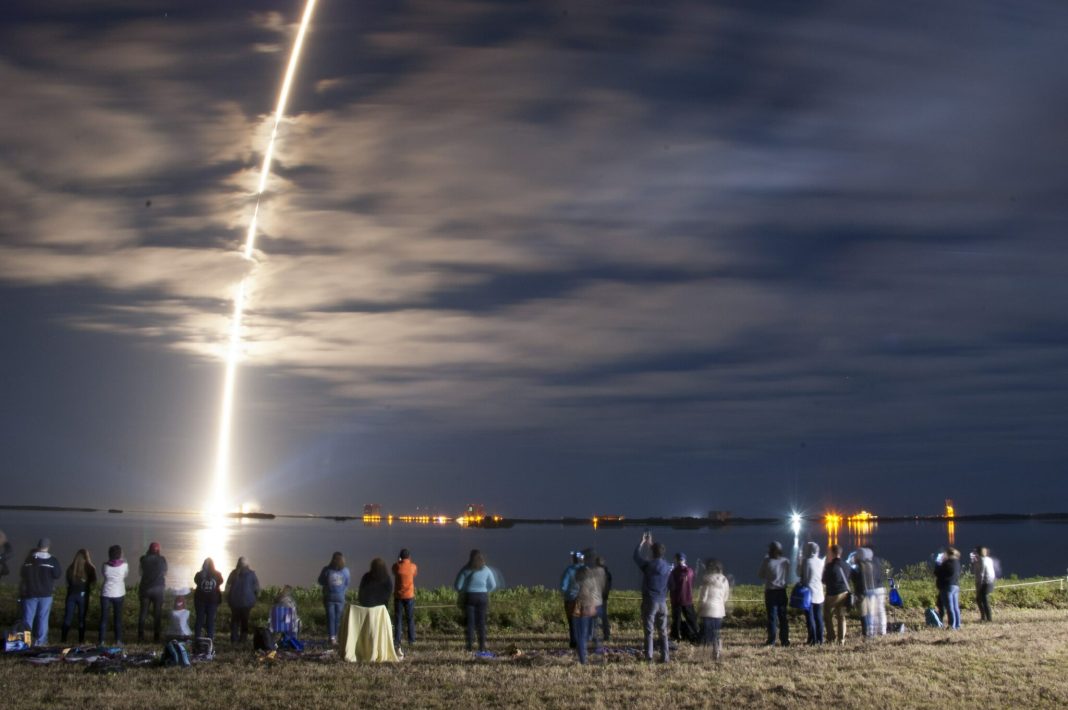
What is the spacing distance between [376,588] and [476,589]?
1773 millimetres

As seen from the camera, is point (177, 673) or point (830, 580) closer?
point (177, 673)

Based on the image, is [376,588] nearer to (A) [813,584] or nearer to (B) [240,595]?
(B) [240,595]

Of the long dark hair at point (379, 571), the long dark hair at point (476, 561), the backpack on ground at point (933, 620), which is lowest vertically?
the backpack on ground at point (933, 620)

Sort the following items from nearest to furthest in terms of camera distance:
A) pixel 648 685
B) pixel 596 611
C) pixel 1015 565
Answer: pixel 648 685, pixel 596 611, pixel 1015 565

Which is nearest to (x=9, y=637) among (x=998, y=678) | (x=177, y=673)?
(x=177, y=673)

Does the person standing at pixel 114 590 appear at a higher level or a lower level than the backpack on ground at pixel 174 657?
higher

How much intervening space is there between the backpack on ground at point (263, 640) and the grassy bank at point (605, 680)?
0.25 metres

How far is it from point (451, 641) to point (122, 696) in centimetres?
786

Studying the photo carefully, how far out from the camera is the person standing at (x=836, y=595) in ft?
66.6

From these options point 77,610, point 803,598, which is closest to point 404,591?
point 77,610

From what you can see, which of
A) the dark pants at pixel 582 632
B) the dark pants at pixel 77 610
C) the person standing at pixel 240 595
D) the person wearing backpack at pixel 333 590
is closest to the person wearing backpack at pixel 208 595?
the person standing at pixel 240 595

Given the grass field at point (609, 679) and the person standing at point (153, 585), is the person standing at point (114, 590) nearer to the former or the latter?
the person standing at point (153, 585)

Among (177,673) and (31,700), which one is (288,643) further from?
(31,700)

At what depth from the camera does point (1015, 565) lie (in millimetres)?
114750
